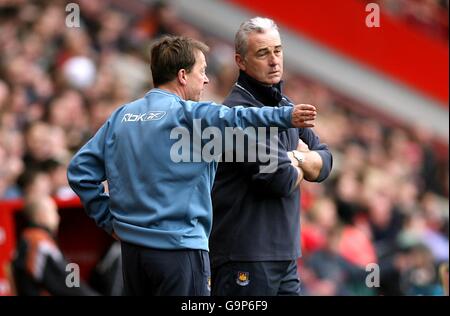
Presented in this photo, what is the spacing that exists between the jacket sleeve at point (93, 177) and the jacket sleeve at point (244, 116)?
0.59 metres

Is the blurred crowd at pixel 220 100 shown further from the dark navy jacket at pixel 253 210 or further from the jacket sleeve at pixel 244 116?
the jacket sleeve at pixel 244 116

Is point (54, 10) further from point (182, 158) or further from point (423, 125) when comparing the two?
point (182, 158)

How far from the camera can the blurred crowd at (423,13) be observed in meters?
18.6

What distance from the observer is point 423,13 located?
62.2 ft

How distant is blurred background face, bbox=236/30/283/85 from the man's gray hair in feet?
0.07

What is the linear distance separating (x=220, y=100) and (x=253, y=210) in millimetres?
8387

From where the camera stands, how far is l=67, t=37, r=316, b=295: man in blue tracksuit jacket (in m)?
5.49

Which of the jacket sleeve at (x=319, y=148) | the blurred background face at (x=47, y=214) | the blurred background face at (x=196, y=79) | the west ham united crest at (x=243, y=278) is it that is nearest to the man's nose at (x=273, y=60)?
the jacket sleeve at (x=319, y=148)

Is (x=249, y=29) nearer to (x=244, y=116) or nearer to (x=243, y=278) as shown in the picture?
(x=244, y=116)

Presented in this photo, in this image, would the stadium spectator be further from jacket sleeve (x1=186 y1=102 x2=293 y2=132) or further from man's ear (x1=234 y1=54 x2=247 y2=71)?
jacket sleeve (x1=186 y1=102 x2=293 y2=132)

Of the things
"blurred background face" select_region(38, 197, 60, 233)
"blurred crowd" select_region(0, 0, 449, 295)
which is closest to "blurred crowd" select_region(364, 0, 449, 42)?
"blurred crowd" select_region(0, 0, 449, 295)

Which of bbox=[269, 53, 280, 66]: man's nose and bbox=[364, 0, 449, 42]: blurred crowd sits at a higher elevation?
bbox=[364, 0, 449, 42]: blurred crowd

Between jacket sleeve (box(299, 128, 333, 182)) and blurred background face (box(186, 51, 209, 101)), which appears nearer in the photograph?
blurred background face (box(186, 51, 209, 101))

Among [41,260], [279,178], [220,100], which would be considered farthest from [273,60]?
[220,100]
